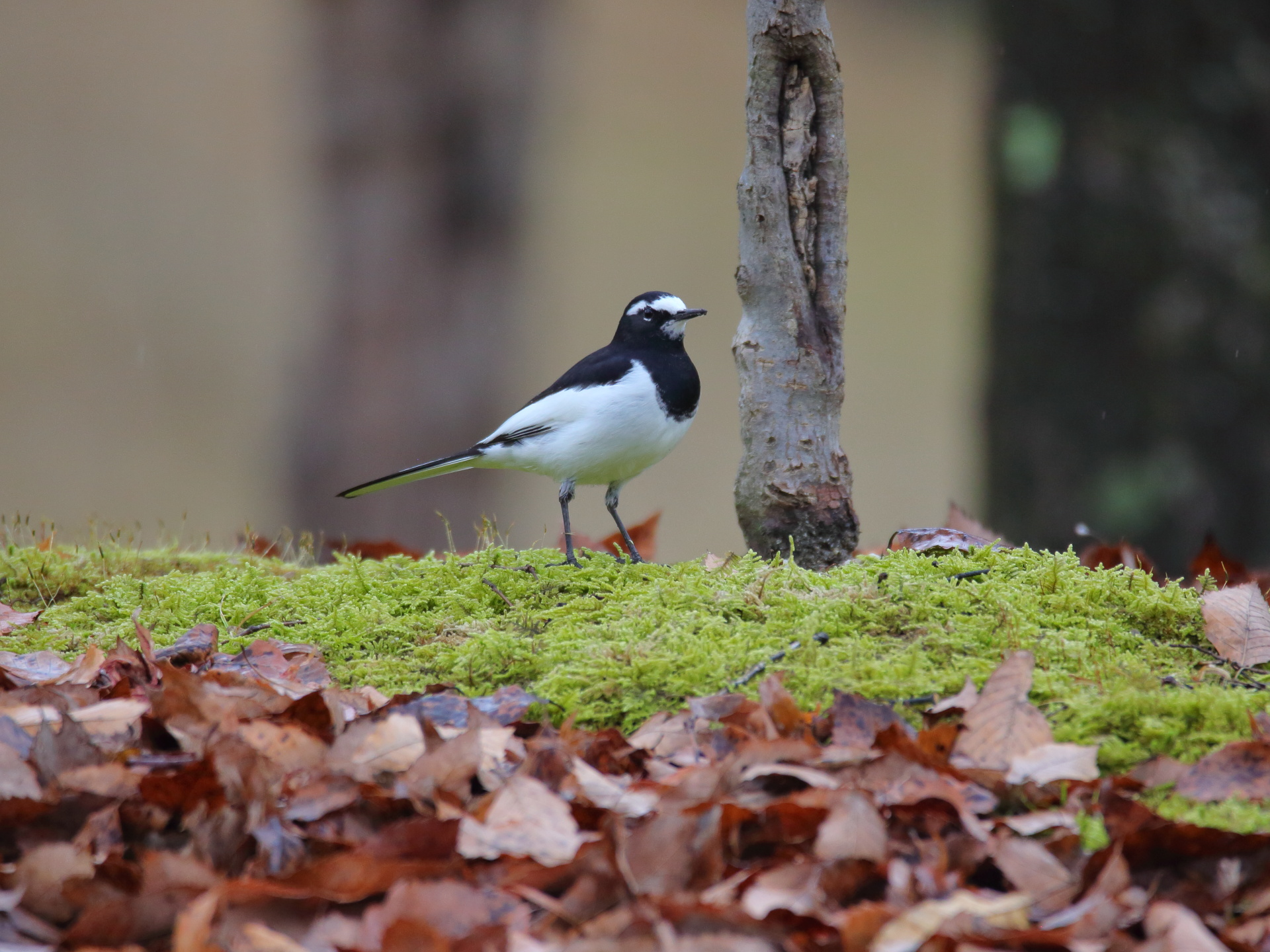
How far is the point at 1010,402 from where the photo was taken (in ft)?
20.5

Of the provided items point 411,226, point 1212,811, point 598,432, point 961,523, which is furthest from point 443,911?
point 411,226

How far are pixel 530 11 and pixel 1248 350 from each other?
4.28 m

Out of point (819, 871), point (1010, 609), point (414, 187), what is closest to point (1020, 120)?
point (414, 187)

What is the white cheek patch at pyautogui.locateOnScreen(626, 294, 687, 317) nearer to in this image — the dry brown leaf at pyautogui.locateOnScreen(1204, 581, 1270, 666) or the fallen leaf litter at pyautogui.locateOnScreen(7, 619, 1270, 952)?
the dry brown leaf at pyautogui.locateOnScreen(1204, 581, 1270, 666)

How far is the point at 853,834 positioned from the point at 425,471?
2.98m

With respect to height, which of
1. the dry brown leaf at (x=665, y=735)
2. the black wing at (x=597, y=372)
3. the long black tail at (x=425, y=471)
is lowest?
the dry brown leaf at (x=665, y=735)

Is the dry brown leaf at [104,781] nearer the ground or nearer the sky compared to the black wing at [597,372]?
nearer the ground

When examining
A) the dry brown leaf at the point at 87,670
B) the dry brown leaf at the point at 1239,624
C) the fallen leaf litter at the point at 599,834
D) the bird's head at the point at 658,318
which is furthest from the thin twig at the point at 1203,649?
the dry brown leaf at the point at 87,670

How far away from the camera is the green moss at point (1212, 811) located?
1.87 metres

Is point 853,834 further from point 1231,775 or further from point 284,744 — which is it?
point 284,744

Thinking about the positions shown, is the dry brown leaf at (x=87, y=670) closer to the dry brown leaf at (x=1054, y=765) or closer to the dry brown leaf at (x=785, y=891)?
the dry brown leaf at (x=785, y=891)

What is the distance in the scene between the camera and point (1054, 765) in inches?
79.0

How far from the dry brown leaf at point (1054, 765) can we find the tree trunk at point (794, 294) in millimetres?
1652

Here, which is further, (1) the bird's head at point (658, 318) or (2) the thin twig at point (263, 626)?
(1) the bird's head at point (658, 318)
